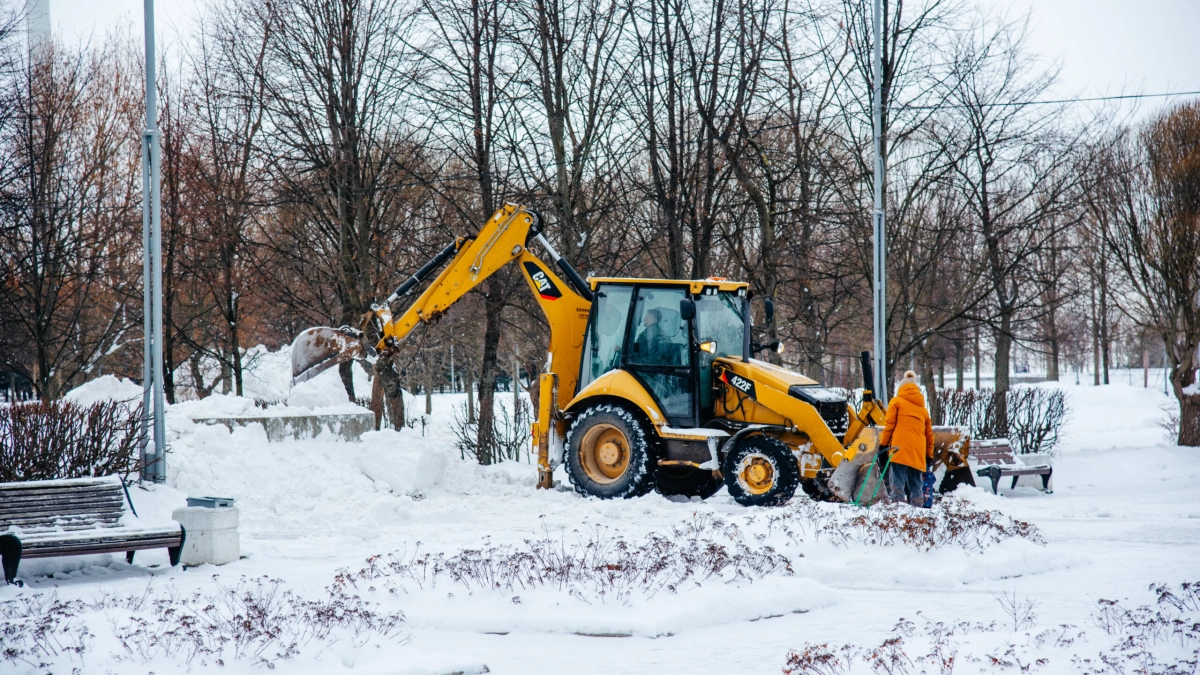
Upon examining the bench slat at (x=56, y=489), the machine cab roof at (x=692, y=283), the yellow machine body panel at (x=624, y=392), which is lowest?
the bench slat at (x=56, y=489)

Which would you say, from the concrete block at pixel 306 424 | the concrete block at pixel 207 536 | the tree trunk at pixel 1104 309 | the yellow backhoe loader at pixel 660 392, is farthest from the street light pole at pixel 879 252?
the concrete block at pixel 207 536

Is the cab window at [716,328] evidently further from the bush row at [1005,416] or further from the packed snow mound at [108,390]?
the packed snow mound at [108,390]

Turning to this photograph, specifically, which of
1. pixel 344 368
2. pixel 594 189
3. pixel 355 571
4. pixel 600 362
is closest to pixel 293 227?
pixel 344 368

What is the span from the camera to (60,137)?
20547 millimetres

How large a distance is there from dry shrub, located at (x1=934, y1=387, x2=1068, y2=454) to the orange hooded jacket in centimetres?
775

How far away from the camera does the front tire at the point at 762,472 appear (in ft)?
40.4

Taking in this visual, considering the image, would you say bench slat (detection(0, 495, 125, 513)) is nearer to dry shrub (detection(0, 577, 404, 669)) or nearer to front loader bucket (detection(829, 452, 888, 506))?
dry shrub (detection(0, 577, 404, 669))

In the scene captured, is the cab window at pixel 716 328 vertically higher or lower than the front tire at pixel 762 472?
higher

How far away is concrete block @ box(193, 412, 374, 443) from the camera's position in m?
14.1

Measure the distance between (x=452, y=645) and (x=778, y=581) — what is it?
2.68m

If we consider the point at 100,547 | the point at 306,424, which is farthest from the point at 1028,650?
the point at 306,424

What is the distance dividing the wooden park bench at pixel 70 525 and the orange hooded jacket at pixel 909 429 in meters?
7.47

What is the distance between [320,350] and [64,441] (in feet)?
14.1

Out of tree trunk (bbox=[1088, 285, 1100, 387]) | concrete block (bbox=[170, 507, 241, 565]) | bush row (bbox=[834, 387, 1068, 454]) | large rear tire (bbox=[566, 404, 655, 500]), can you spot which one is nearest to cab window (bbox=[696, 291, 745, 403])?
large rear tire (bbox=[566, 404, 655, 500])
